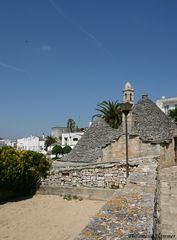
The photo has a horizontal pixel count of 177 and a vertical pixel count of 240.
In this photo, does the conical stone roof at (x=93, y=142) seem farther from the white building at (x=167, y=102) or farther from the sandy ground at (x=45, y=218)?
the white building at (x=167, y=102)

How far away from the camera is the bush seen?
38.3 ft

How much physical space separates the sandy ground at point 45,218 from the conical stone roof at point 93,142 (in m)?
8.66

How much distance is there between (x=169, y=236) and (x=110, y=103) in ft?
76.9

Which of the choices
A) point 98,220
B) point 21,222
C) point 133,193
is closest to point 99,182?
point 21,222

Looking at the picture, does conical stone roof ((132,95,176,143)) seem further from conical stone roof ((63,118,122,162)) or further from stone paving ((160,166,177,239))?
stone paving ((160,166,177,239))

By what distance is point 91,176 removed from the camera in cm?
1258

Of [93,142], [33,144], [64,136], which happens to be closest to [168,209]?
[93,142]

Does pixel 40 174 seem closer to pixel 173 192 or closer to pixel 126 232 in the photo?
pixel 173 192

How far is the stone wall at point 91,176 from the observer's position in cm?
1221

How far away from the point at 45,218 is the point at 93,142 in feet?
42.9

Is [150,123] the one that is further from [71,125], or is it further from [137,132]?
[71,125]

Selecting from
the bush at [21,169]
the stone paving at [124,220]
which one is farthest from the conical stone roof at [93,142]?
the stone paving at [124,220]

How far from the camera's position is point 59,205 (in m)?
10.8

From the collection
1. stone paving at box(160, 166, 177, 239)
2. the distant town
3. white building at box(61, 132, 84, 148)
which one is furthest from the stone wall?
white building at box(61, 132, 84, 148)
